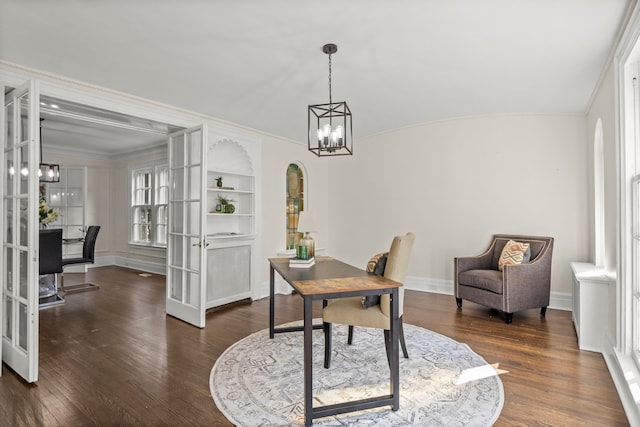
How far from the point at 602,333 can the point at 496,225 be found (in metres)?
1.97

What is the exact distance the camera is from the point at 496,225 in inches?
183

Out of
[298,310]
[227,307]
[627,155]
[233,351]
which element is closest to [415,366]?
[233,351]

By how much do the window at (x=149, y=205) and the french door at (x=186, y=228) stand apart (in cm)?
272

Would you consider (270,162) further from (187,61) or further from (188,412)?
(188,412)

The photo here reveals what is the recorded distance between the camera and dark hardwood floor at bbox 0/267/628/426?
202 cm

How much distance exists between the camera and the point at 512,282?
12.0 ft

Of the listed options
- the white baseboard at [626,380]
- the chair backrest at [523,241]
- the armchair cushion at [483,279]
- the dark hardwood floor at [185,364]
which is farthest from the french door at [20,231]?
the chair backrest at [523,241]

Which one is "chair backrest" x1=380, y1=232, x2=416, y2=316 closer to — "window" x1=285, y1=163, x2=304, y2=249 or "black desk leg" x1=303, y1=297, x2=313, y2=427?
"black desk leg" x1=303, y1=297, x2=313, y2=427

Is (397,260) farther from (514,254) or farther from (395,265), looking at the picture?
(514,254)

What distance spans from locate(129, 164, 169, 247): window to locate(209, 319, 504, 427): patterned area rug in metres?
4.56

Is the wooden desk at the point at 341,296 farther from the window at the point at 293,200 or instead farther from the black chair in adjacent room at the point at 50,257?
the black chair in adjacent room at the point at 50,257

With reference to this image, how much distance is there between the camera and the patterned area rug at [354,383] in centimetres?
200

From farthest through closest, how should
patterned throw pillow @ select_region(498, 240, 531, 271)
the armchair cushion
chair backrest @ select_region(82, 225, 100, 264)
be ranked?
chair backrest @ select_region(82, 225, 100, 264)
patterned throw pillow @ select_region(498, 240, 531, 271)
the armchair cushion

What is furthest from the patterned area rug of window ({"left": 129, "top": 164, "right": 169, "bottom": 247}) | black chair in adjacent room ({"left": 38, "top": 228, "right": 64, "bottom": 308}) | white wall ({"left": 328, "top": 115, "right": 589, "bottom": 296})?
window ({"left": 129, "top": 164, "right": 169, "bottom": 247})
